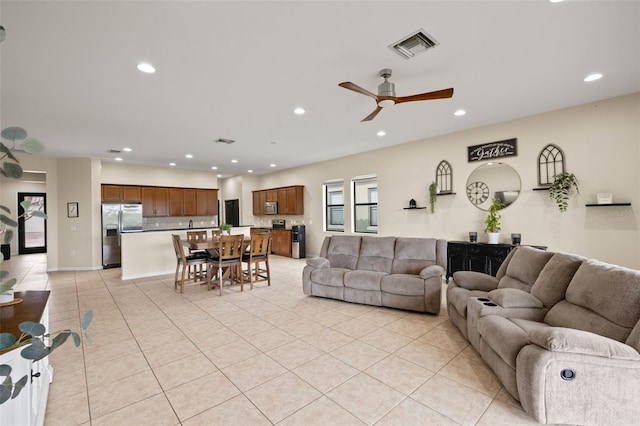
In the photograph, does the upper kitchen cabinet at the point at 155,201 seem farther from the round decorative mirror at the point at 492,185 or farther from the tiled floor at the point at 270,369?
the round decorative mirror at the point at 492,185

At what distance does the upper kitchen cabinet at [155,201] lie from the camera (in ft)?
27.3

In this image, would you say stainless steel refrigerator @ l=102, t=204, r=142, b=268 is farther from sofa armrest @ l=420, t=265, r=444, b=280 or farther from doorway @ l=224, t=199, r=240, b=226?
sofa armrest @ l=420, t=265, r=444, b=280

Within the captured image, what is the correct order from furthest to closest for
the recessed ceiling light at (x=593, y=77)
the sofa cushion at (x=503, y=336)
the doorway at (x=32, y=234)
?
the doorway at (x=32, y=234) < the recessed ceiling light at (x=593, y=77) < the sofa cushion at (x=503, y=336)

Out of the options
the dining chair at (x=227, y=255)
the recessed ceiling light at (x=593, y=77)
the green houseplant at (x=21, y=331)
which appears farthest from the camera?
the dining chair at (x=227, y=255)

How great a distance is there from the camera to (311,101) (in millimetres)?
3961

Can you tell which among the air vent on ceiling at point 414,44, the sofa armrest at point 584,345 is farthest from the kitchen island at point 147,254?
the sofa armrest at point 584,345

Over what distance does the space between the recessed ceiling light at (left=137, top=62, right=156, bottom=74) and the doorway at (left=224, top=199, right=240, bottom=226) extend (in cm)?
806

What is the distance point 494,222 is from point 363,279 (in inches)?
98.9

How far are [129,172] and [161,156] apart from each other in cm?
177

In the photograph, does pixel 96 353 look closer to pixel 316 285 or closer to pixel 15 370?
pixel 15 370

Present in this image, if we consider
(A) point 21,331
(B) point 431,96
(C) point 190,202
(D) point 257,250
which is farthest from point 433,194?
(C) point 190,202

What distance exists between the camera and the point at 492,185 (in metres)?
5.12

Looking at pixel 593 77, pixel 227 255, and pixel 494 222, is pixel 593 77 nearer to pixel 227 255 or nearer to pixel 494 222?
pixel 494 222

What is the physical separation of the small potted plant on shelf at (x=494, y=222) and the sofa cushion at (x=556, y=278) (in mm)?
2162
